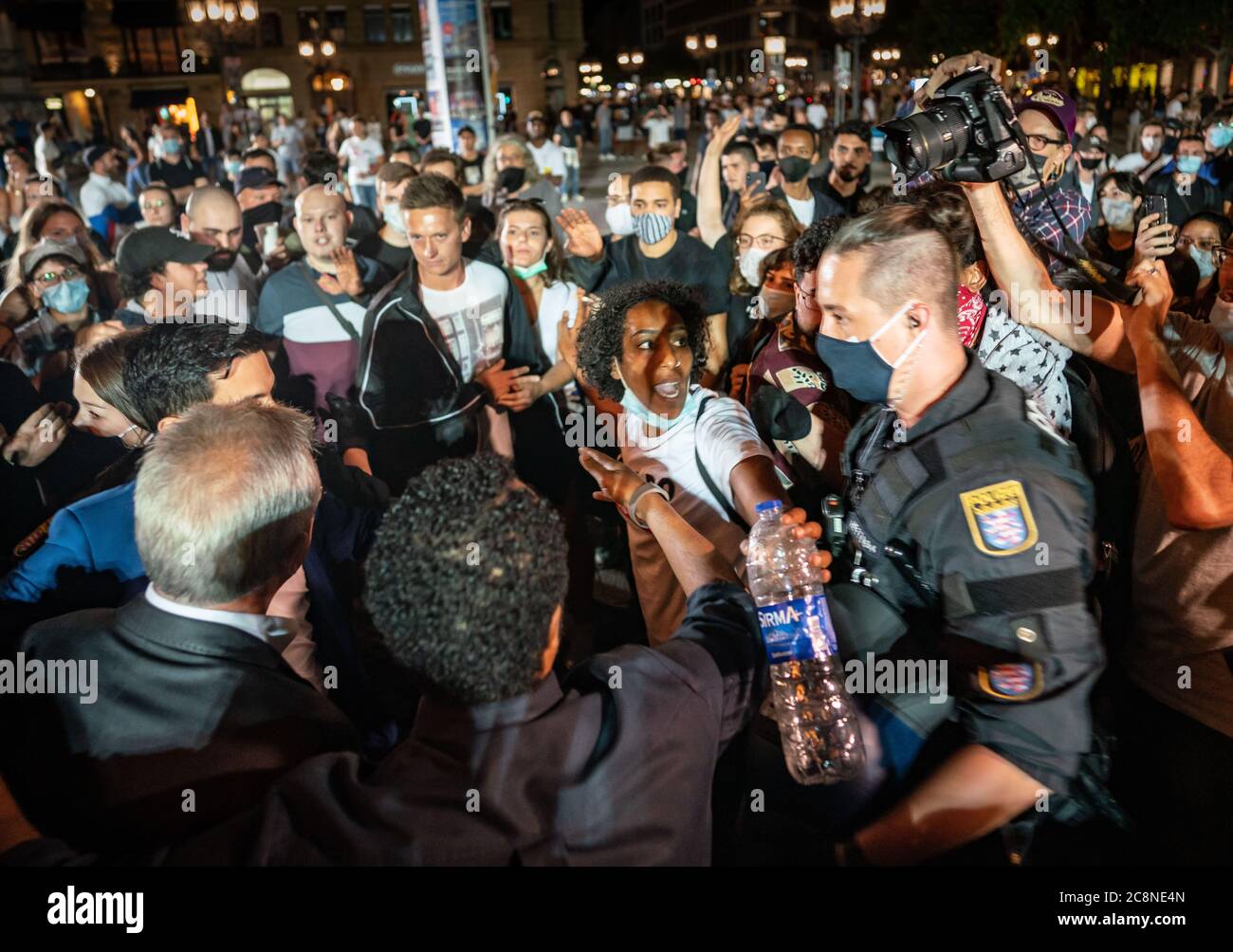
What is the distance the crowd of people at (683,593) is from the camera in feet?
4.72

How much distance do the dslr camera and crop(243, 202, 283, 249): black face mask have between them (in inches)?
239

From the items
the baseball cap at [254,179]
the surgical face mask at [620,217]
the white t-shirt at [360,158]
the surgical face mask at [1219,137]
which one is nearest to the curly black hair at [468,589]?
the surgical face mask at [620,217]

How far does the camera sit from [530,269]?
15.7ft

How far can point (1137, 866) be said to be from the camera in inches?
83.7

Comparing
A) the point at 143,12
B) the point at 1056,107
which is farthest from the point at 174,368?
the point at 143,12

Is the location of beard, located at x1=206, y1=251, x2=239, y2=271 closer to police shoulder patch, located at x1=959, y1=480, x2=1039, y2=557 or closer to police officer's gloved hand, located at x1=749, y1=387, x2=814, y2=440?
police officer's gloved hand, located at x1=749, y1=387, x2=814, y2=440

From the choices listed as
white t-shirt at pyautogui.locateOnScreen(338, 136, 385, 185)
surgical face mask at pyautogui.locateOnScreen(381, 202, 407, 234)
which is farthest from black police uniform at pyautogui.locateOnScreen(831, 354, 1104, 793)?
white t-shirt at pyautogui.locateOnScreen(338, 136, 385, 185)

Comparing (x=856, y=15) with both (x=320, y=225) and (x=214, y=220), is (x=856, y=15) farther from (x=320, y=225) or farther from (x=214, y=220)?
(x=320, y=225)

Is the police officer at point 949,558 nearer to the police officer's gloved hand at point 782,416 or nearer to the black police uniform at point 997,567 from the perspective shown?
the black police uniform at point 997,567

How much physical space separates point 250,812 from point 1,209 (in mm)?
9546

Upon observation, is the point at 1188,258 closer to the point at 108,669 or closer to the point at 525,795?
the point at 525,795

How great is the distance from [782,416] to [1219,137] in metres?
7.93

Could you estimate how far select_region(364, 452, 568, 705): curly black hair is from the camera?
55.0 inches
